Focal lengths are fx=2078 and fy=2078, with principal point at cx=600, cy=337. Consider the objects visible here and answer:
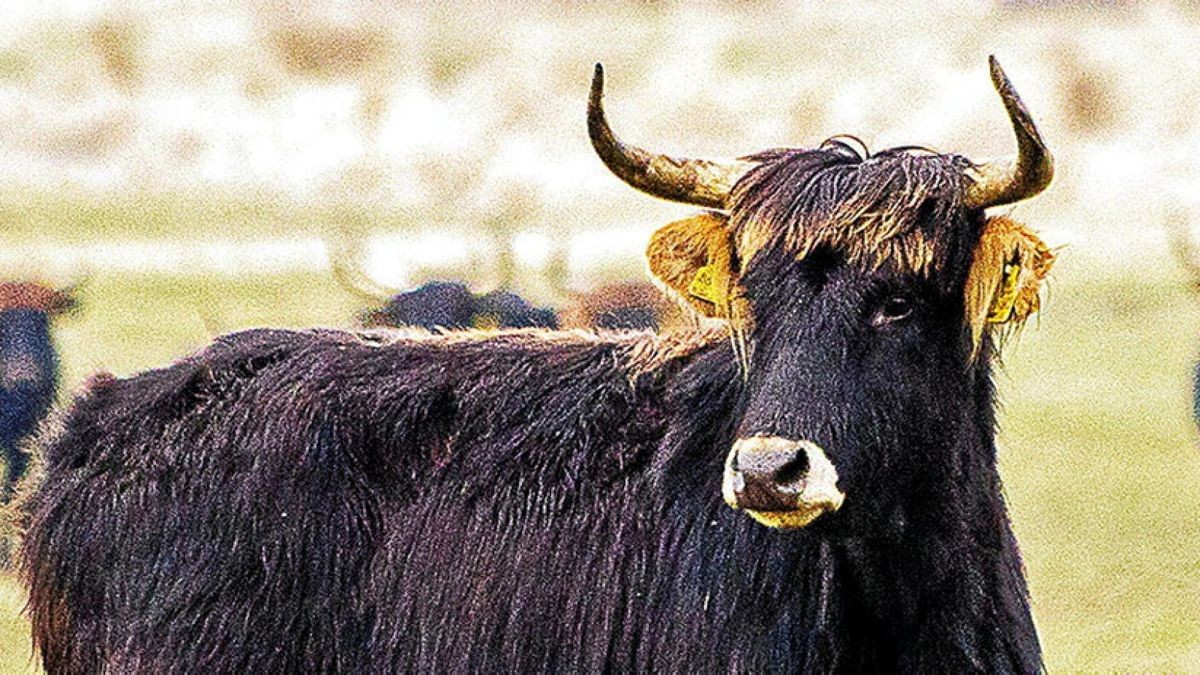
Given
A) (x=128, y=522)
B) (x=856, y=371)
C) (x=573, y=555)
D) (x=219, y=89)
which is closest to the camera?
(x=856, y=371)

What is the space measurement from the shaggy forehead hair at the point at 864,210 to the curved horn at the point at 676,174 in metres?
0.07

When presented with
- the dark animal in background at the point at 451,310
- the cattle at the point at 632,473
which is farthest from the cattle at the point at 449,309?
the cattle at the point at 632,473

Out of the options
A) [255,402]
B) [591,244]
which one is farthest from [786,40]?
[255,402]

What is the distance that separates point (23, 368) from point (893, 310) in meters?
14.1

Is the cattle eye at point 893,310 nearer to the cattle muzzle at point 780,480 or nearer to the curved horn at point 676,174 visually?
the cattle muzzle at point 780,480

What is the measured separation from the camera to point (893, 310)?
4648 millimetres

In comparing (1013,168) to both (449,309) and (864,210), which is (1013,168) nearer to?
(864,210)

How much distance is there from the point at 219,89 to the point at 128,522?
24828 millimetres

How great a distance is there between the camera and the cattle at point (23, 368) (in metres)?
17.5

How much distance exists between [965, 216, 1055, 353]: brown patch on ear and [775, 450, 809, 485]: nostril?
593 mm

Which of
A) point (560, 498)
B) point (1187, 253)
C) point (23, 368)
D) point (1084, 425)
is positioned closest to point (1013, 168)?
point (560, 498)

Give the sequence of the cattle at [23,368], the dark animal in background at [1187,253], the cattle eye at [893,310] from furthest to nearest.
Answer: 1. the dark animal in background at [1187,253]
2. the cattle at [23,368]
3. the cattle eye at [893,310]

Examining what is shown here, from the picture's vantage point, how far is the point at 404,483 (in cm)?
549

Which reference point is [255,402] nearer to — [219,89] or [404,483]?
[404,483]
